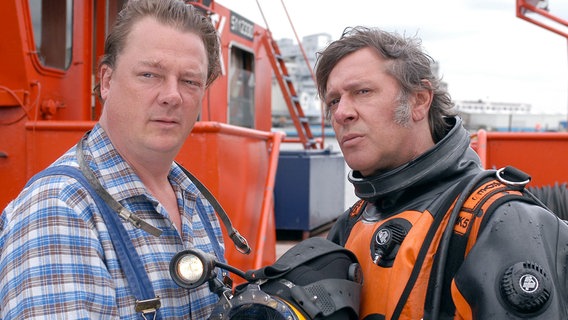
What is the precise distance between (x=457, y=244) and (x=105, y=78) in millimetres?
1219

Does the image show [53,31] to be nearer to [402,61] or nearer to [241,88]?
[241,88]

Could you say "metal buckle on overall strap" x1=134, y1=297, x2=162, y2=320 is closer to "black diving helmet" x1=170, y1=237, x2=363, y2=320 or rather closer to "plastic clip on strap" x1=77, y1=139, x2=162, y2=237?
"black diving helmet" x1=170, y1=237, x2=363, y2=320

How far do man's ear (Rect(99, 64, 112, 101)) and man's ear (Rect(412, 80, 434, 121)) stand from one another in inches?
40.7

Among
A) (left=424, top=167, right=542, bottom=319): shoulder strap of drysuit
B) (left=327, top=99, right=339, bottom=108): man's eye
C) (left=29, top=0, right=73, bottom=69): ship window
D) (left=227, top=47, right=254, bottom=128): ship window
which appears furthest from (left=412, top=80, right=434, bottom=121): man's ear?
(left=227, top=47, right=254, bottom=128): ship window

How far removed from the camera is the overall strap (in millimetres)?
1733

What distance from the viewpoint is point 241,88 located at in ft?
27.2

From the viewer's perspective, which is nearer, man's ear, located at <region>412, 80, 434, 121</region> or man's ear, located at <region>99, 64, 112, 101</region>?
man's ear, located at <region>99, 64, 112, 101</region>

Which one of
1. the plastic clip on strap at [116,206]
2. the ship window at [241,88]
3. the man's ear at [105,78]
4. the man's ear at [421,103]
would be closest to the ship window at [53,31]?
the ship window at [241,88]

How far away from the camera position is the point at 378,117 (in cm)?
217

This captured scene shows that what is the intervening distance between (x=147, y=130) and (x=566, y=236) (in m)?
1.26

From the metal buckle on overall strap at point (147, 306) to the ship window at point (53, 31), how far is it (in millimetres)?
3784

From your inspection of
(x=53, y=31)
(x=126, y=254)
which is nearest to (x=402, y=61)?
(x=126, y=254)

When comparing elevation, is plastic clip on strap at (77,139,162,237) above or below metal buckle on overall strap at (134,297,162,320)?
above

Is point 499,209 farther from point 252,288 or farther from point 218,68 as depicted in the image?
point 218,68
